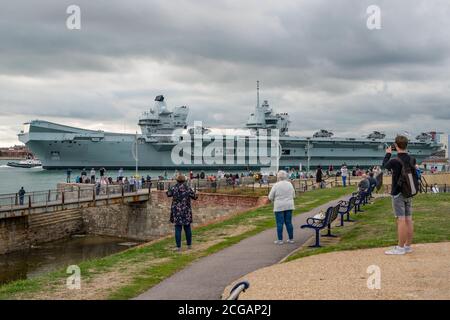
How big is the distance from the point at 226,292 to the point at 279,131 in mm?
97224

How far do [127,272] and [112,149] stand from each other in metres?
77.2

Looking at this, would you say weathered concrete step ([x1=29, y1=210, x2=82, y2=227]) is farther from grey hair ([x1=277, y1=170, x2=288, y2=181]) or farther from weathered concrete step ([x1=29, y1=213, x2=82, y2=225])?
grey hair ([x1=277, y1=170, x2=288, y2=181])

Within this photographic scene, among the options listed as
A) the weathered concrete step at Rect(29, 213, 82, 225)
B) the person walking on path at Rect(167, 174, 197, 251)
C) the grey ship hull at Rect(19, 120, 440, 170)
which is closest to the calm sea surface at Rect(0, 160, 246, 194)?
the grey ship hull at Rect(19, 120, 440, 170)

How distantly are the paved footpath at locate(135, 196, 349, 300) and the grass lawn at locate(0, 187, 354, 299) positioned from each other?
10.9 inches

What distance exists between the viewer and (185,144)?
3506 inches

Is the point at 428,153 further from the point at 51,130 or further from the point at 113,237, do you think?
the point at 113,237

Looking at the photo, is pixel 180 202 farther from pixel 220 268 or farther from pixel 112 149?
pixel 112 149

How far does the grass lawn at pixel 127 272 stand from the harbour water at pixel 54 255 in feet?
28.0

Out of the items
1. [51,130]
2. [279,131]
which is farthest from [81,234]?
[279,131]

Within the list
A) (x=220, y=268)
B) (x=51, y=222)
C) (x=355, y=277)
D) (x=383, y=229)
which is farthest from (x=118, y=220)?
(x=355, y=277)

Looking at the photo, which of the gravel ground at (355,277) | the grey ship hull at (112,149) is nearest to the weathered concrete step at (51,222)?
the gravel ground at (355,277)

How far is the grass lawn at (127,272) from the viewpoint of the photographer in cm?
715

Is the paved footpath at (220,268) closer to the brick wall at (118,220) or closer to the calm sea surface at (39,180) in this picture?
the brick wall at (118,220)

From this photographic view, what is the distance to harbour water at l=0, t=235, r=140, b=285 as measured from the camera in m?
20.9
